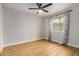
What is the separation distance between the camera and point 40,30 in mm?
1207

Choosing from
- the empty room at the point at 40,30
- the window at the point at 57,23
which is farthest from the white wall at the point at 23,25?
the window at the point at 57,23

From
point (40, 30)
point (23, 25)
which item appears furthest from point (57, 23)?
point (23, 25)

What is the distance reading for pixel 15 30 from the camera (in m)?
1.45

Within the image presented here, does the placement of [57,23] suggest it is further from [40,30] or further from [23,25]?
Result: [23,25]

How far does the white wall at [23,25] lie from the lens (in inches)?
47.9

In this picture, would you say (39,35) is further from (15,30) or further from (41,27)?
(15,30)

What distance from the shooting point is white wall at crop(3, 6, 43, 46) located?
1.22m

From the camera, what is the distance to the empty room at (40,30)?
1.08m

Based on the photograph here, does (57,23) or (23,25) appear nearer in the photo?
(57,23)

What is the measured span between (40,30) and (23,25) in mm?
376

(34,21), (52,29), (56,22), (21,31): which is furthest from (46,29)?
(21,31)

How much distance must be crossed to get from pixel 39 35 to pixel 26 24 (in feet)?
1.19

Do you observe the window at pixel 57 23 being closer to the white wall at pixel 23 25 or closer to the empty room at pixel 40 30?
the empty room at pixel 40 30

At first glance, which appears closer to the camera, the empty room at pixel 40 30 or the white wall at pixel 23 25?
the empty room at pixel 40 30
